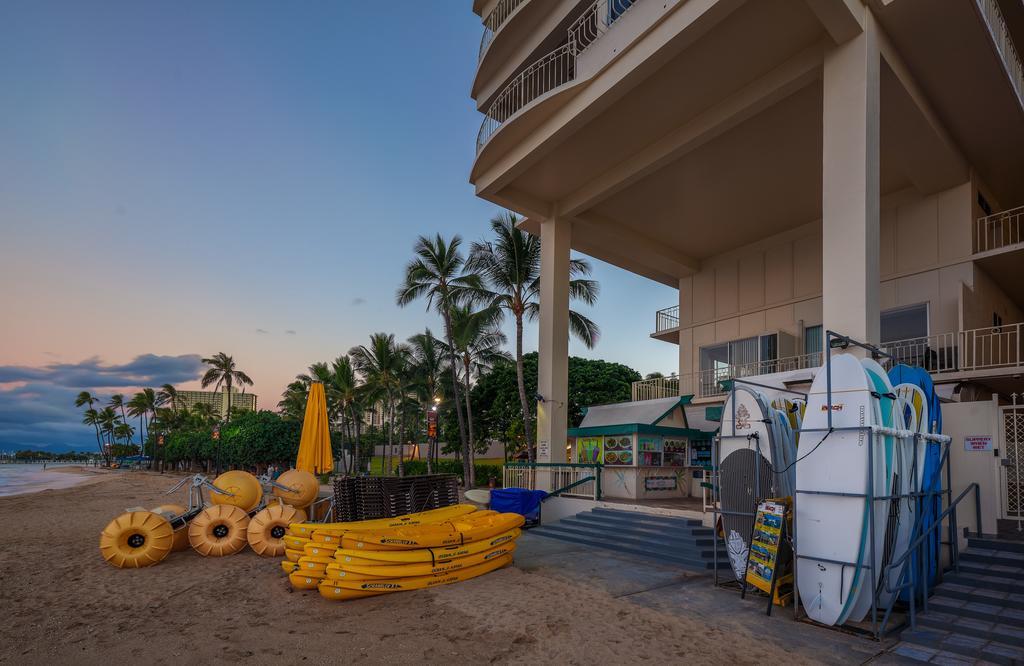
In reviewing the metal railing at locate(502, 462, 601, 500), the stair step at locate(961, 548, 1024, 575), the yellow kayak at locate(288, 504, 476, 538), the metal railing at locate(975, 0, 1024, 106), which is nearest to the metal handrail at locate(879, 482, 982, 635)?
the stair step at locate(961, 548, 1024, 575)

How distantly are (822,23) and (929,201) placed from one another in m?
7.48

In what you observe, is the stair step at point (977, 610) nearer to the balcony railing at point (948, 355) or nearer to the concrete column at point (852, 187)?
the concrete column at point (852, 187)

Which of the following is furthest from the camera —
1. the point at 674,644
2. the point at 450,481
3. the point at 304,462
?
the point at 304,462

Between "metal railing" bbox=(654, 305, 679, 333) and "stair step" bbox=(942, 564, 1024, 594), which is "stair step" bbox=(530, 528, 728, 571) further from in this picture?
"metal railing" bbox=(654, 305, 679, 333)

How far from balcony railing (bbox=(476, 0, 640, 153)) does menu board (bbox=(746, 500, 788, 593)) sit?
10973 millimetres

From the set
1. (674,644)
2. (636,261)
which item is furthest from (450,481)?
(636,261)

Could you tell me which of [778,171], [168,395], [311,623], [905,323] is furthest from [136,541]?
[168,395]

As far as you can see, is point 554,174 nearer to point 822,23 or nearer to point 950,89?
point 822,23

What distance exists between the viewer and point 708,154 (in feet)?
50.0

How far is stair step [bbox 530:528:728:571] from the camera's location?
9.77 metres

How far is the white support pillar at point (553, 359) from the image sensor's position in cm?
1717

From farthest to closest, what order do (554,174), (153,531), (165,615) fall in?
1. (554,174)
2. (153,531)
3. (165,615)

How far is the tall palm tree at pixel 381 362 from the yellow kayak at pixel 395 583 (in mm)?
28838

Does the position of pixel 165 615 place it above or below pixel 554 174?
below
